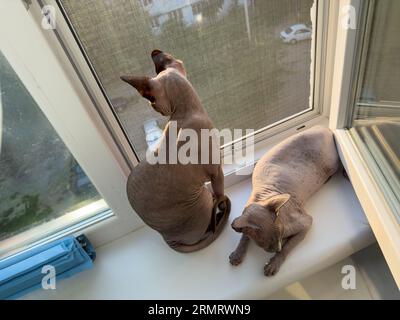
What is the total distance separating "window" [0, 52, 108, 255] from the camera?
694mm

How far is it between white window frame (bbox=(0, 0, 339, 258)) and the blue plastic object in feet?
0.23

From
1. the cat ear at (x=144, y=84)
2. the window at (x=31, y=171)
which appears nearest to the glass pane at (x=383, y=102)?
the cat ear at (x=144, y=84)

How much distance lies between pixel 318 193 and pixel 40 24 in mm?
779

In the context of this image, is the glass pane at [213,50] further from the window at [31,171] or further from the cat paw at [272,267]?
the cat paw at [272,267]

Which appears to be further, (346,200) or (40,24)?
(346,200)

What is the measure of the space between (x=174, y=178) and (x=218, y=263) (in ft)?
1.06

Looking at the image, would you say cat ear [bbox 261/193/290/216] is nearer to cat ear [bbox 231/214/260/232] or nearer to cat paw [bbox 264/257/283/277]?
cat ear [bbox 231/214/260/232]

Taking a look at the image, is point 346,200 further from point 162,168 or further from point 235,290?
point 162,168

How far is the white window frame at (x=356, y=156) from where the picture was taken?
63 centimetres

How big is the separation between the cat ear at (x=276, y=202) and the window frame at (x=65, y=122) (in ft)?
1.22

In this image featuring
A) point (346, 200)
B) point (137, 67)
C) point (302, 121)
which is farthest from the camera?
point (302, 121)
